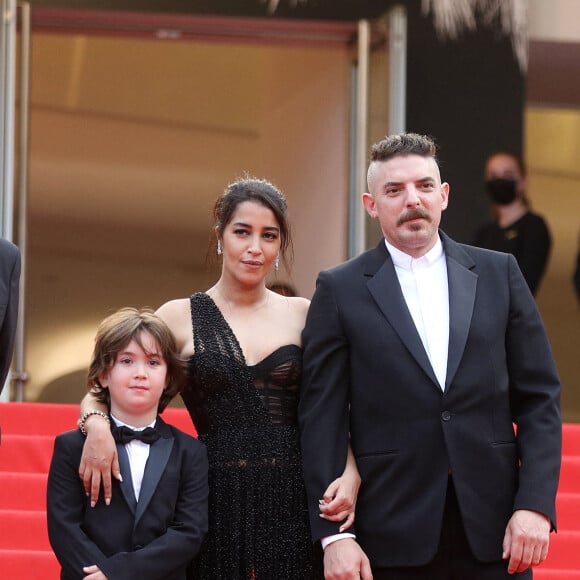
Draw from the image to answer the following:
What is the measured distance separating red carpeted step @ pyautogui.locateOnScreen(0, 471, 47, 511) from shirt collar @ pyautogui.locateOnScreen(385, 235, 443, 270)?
7.08 ft

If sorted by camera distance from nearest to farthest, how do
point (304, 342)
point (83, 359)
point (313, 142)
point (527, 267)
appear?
point (304, 342)
point (527, 267)
point (313, 142)
point (83, 359)

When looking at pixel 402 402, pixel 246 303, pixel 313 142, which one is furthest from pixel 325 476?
pixel 313 142

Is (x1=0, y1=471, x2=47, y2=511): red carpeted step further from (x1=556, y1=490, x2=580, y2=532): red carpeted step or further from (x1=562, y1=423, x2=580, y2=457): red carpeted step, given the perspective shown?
(x1=562, y1=423, x2=580, y2=457): red carpeted step

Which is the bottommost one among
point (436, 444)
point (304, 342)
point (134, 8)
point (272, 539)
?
point (272, 539)

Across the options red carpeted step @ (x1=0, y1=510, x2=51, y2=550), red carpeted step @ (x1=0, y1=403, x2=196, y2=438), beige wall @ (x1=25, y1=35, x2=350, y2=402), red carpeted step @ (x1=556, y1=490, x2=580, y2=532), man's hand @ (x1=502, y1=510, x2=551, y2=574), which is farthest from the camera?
beige wall @ (x1=25, y1=35, x2=350, y2=402)

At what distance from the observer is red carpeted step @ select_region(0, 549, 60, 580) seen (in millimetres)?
4477

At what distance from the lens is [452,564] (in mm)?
3225

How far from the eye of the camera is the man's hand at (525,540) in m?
3.16

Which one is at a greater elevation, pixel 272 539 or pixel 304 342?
pixel 304 342

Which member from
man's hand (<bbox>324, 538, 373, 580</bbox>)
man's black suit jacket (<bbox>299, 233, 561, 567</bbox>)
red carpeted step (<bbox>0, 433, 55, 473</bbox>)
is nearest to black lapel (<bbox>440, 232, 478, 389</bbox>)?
man's black suit jacket (<bbox>299, 233, 561, 567</bbox>)

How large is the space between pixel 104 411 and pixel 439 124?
15.2 ft

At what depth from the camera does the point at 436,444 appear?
10.6 feet

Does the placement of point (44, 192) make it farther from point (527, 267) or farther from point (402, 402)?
point (402, 402)

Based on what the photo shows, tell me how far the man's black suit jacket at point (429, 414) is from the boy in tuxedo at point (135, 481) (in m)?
0.33
